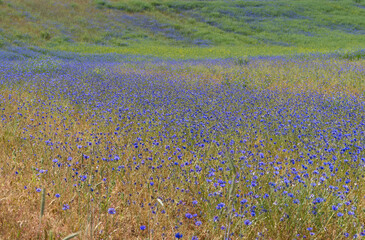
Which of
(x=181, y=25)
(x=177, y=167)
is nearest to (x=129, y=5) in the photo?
(x=181, y=25)

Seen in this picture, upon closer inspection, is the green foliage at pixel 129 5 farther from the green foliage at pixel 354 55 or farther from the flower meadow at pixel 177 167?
the flower meadow at pixel 177 167

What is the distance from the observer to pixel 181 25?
1224 inches

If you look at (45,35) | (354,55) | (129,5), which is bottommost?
(354,55)

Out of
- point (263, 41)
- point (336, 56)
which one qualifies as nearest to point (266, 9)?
point (263, 41)

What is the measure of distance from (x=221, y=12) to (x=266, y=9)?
5908mm

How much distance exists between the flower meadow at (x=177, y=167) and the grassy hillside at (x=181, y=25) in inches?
646

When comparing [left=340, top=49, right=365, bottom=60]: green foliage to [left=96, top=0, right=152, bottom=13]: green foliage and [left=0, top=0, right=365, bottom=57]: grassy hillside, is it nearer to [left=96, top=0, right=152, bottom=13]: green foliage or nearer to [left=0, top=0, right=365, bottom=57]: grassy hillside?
[left=0, top=0, right=365, bottom=57]: grassy hillside

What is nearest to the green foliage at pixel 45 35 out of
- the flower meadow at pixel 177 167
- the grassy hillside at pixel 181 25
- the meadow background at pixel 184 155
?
the grassy hillside at pixel 181 25

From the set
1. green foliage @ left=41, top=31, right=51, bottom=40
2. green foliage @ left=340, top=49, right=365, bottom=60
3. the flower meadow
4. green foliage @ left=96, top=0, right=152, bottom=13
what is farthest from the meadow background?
green foliage @ left=96, top=0, right=152, bottom=13

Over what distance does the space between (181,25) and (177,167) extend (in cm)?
2971

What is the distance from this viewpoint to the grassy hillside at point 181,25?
24.3m

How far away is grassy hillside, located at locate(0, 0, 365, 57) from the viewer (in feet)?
79.8

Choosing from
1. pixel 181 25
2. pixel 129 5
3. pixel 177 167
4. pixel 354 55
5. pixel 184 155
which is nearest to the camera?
pixel 177 167

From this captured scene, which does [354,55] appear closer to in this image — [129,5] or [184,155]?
[184,155]
